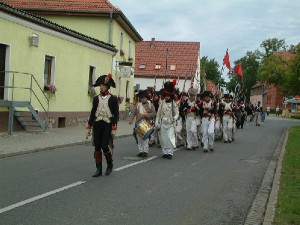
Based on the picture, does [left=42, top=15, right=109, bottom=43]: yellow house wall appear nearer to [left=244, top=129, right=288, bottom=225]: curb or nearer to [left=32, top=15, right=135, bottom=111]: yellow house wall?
[left=32, top=15, right=135, bottom=111]: yellow house wall

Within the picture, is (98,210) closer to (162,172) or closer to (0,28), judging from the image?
(162,172)

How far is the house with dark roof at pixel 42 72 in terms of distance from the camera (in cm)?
1841

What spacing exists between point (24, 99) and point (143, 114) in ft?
25.9

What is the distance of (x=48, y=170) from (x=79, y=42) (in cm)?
1500

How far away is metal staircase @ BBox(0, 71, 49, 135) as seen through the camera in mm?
18078

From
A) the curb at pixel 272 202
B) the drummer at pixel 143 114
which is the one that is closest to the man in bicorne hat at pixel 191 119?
the drummer at pixel 143 114

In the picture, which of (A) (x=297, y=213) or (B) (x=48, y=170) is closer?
(A) (x=297, y=213)

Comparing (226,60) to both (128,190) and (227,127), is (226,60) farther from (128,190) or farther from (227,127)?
(128,190)

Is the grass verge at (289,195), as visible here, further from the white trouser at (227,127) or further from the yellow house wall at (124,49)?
the yellow house wall at (124,49)

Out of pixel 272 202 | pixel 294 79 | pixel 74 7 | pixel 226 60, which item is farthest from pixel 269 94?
pixel 272 202

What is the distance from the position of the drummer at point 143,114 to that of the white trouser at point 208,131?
2.64m

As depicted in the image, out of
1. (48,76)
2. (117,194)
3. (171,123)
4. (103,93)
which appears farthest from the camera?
(48,76)

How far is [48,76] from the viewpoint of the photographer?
22.2 m

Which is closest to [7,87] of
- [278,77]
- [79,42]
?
[79,42]
